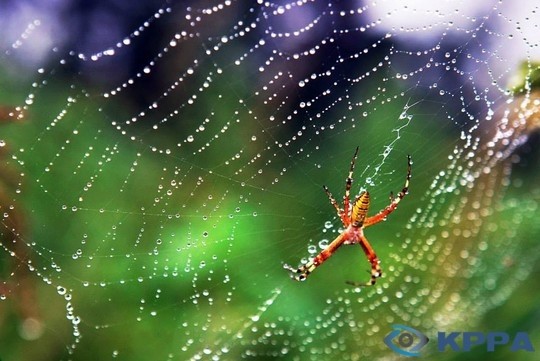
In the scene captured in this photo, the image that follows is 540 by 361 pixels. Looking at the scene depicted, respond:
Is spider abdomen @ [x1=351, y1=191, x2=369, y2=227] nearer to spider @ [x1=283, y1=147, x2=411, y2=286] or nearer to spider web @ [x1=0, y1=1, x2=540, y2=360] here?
spider @ [x1=283, y1=147, x2=411, y2=286]

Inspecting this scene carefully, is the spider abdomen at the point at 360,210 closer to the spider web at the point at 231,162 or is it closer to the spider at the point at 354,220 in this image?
the spider at the point at 354,220

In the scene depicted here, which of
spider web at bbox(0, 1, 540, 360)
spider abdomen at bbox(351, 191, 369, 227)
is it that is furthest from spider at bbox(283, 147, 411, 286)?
spider web at bbox(0, 1, 540, 360)

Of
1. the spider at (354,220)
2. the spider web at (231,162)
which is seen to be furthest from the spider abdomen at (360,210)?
the spider web at (231,162)

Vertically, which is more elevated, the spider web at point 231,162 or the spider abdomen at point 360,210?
the spider web at point 231,162

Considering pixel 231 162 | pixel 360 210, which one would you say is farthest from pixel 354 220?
pixel 231 162

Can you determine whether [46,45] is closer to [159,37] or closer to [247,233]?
[159,37]

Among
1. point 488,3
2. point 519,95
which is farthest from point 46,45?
point 519,95
